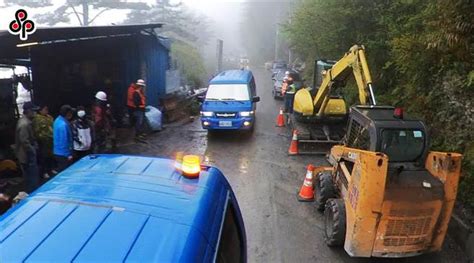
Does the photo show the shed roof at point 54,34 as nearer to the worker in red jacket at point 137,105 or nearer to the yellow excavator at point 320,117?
the worker in red jacket at point 137,105

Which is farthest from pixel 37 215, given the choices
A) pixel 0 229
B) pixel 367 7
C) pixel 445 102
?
pixel 367 7

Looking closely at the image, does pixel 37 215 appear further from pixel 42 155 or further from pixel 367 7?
pixel 367 7

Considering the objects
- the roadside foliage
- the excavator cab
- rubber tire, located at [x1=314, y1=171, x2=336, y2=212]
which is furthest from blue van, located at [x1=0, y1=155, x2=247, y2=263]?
the roadside foliage

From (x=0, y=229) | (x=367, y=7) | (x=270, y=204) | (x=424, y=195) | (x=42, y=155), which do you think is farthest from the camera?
(x=367, y=7)

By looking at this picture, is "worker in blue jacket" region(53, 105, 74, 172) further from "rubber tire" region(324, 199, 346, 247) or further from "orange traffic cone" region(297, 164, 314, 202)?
"rubber tire" region(324, 199, 346, 247)

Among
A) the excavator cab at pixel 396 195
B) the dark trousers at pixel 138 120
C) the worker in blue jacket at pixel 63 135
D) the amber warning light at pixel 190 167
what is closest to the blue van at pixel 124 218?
the amber warning light at pixel 190 167

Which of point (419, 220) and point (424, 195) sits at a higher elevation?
Result: point (424, 195)

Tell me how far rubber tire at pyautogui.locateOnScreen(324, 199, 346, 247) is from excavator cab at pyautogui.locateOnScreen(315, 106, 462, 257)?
2 centimetres

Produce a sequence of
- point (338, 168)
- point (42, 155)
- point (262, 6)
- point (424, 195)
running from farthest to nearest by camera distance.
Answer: point (262, 6), point (42, 155), point (338, 168), point (424, 195)

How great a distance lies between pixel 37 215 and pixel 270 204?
6362 millimetres

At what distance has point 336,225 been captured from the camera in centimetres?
617

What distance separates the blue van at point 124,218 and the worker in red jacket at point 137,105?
9.28 metres

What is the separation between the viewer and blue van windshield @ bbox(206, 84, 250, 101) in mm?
13617

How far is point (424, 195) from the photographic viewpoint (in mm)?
5469
